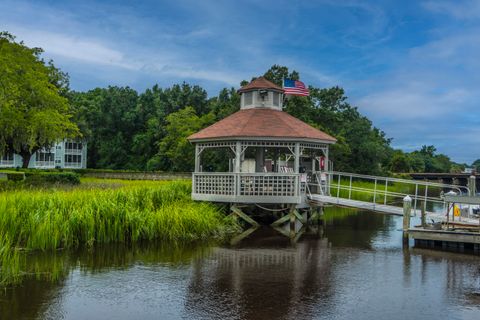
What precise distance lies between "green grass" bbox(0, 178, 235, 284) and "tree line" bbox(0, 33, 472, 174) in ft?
37.8

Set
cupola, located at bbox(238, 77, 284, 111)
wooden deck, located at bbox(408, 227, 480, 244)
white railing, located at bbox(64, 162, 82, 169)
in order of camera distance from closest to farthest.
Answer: wooden deck, located at bbox(408, 227, 480, 244) → cupola, located at bbox(238, 77, 284, 111) → white railing, located at bbox(64, 162, 82, 169)

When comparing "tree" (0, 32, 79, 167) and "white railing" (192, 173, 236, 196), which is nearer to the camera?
"white railing" (192, 173, 236, 196)

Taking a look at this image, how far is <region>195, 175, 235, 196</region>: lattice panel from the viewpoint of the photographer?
723 inches

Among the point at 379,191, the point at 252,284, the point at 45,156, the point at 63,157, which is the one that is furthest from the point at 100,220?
the point at 63,157

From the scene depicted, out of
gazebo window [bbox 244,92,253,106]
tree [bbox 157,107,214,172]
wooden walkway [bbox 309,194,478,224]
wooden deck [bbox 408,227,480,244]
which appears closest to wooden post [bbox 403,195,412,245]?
wooden deck [bbox 408,227,480,244]

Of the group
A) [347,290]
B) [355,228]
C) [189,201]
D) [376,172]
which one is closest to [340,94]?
[376,172]

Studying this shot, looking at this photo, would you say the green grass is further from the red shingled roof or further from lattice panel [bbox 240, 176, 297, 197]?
the red shingled roof

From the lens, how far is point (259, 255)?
14.0 m

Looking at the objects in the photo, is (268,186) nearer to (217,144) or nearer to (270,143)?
(270,143)

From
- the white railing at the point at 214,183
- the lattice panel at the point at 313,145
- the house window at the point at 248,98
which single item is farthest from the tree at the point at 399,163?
the white railing at the point at 214,183

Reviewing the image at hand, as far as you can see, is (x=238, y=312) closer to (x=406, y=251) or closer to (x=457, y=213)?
(x=406, y=251)

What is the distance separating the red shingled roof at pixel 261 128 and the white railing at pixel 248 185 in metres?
1.57

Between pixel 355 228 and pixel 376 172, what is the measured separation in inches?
1078

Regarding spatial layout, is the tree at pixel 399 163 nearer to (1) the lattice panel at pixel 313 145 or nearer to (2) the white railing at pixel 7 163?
(2) the white railing at pixel 7 163
